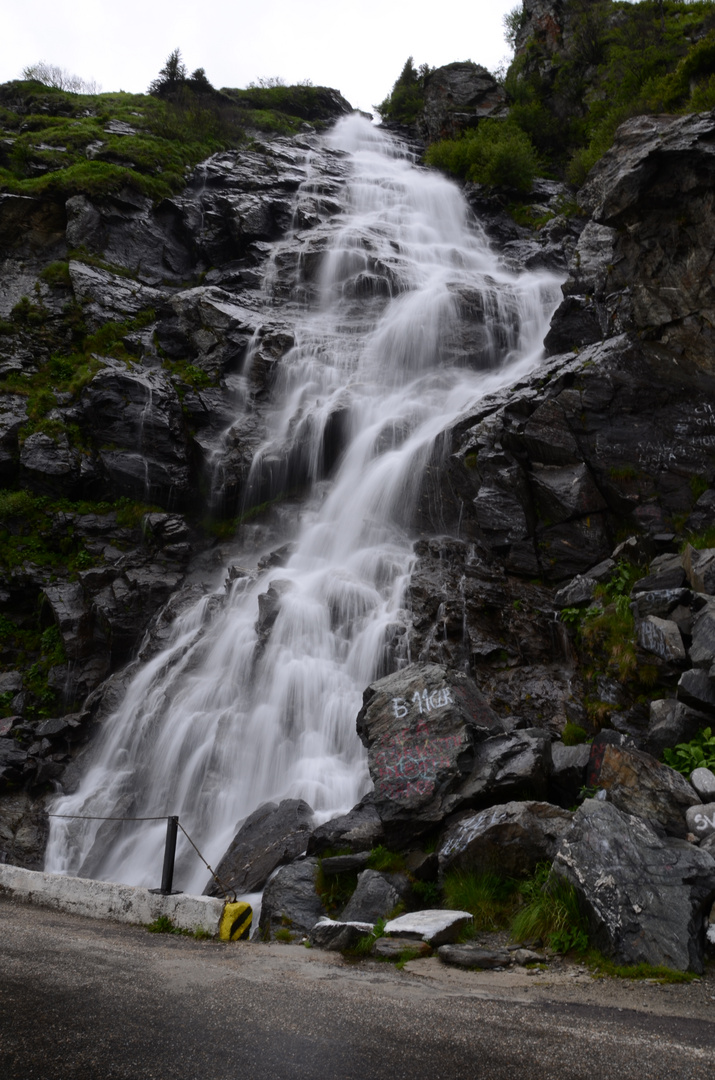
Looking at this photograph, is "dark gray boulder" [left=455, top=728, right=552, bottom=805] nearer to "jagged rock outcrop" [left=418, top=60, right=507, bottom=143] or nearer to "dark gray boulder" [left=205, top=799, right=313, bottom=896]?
"dark gray boulder" [left=205, top=799, right=313, bottom=896]

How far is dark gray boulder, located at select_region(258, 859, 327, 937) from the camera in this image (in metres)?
6.60

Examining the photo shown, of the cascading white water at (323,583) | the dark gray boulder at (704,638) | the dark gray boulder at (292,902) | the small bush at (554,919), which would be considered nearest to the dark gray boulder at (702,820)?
the small bush at (554,919)

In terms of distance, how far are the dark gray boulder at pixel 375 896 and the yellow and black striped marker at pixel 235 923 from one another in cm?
100

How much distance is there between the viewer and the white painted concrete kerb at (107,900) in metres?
6.57

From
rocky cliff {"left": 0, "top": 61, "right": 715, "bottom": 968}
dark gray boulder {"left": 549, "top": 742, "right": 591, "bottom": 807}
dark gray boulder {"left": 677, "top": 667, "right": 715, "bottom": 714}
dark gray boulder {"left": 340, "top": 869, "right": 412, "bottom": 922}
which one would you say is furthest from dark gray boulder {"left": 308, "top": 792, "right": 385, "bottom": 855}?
dark gray boulder {"left": 677, "top": 667, "right": 715, "bottom": 714}

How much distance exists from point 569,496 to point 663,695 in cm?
459

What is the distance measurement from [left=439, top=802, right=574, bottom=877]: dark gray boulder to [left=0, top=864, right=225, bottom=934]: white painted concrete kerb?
2.54 meters

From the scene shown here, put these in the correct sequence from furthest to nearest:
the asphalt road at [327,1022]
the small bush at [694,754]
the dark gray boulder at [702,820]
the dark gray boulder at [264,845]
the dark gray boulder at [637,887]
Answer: the dark gray boulder at [264,845] → the small bush at [694,754] → the dark gray boulder at [702,820] → the dark gray boulder at [637,887] → the asphalt road at [327,1022]

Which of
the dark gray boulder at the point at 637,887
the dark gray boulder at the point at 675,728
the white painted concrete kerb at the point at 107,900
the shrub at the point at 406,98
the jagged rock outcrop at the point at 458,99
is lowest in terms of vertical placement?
the white painted concrete kerb at the point at 107,900

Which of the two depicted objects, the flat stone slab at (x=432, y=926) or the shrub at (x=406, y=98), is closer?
the flat stone slab at (x=432, y=926)

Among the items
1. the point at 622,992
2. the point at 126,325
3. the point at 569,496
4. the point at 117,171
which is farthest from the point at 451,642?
the point at 117,171

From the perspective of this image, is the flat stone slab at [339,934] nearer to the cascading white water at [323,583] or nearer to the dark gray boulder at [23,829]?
the cascading white water at [323,583]

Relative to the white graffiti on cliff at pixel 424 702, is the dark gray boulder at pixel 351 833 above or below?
below

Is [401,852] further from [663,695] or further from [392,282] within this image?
[392,282]
